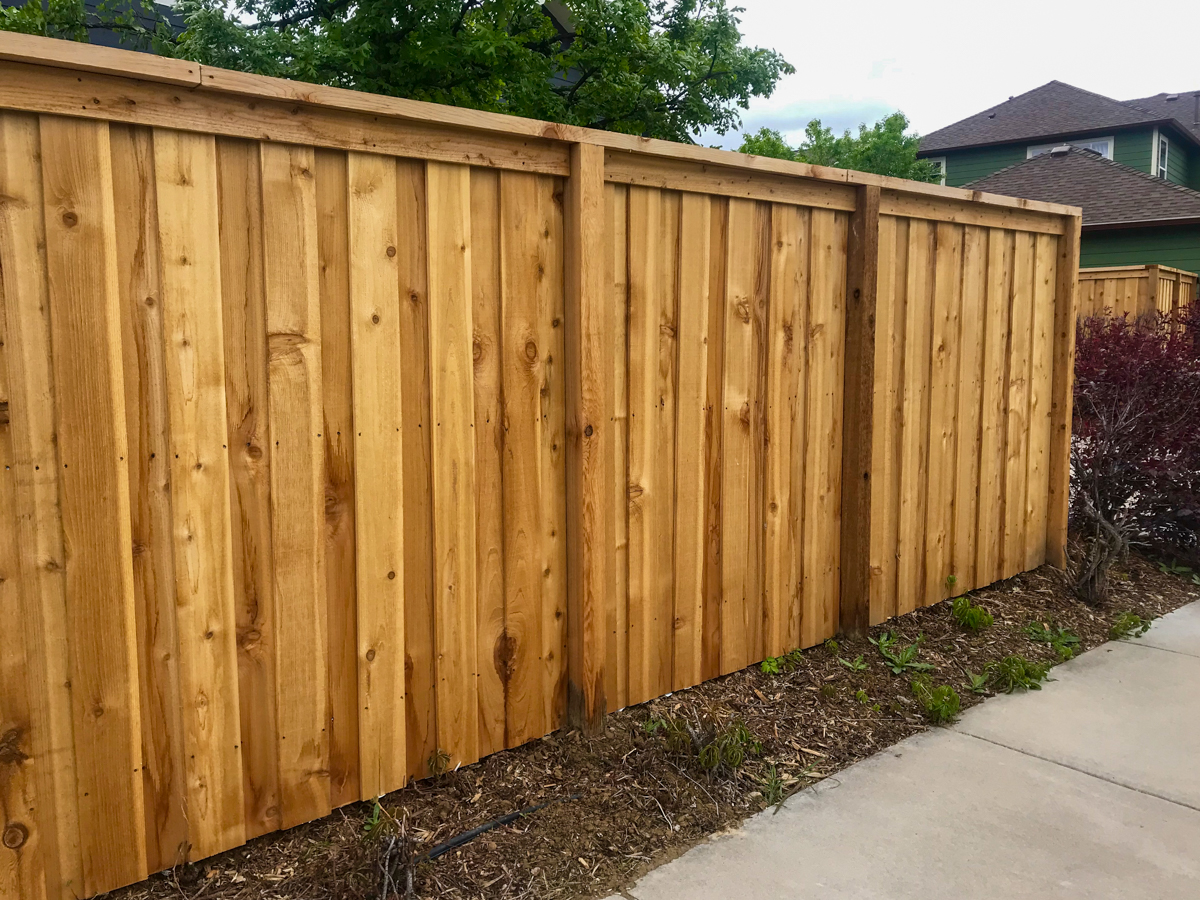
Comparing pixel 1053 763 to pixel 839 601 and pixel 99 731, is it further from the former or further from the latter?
pixel 99 731

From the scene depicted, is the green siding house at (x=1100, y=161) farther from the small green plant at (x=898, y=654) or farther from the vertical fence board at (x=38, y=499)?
the vertical fence board at (x=38, y=499)

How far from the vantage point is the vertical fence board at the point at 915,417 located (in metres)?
4.55

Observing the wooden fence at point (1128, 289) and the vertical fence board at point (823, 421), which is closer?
the vertical fence board at point (823, 421)

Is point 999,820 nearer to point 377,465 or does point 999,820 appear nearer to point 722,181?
point 377,465

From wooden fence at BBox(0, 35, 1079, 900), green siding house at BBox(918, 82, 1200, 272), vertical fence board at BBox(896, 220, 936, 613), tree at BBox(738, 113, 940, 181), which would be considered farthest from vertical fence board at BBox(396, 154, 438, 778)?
tree at BBox(738, 113, 940, 181)

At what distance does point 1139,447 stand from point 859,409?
114 inches

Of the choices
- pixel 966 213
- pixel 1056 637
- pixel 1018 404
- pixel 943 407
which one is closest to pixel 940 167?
pixel 1018 404

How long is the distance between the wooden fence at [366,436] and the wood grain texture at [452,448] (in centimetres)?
Answer: 1

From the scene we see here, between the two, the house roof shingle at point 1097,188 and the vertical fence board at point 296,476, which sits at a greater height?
the house roof shingle at point 1097,188

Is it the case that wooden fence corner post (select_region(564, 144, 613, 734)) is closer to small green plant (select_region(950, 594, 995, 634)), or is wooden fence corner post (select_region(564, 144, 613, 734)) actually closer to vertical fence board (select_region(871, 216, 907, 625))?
vertical fence board (select_region(871, 216, 907, 625))

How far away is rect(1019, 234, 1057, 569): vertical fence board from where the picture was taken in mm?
5438

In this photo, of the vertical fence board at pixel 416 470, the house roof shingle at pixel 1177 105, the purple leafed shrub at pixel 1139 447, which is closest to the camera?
the vertical fence board at pixel 416 470

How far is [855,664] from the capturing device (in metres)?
4.09

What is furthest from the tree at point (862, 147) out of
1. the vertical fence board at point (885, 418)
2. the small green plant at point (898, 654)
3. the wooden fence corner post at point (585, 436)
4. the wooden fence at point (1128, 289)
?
the wooden fence corner post at point (585, 436)
